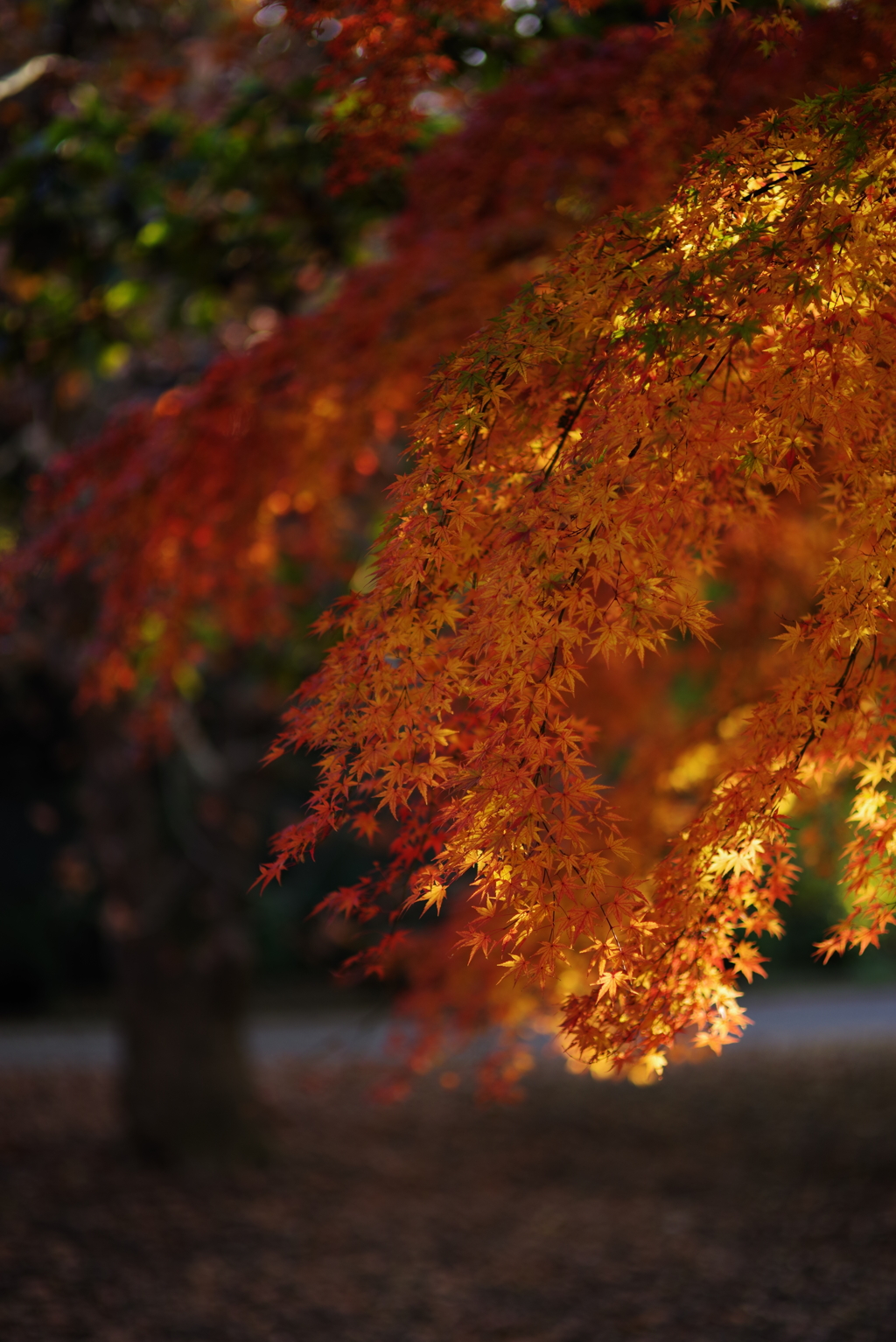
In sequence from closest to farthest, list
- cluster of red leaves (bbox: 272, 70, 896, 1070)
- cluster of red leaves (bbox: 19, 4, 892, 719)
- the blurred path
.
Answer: cluster of red leaves (bbox: 272, 70, 896, 1070) < cluster of red leaves (bbox: 19, 4, 892, 719) < the blurred path

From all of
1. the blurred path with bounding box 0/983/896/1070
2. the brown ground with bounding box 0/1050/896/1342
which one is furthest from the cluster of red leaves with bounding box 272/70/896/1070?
the blurred path with bounding box 0/983/896/1070

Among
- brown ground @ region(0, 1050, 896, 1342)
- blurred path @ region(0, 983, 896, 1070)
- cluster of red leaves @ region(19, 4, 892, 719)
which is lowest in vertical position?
blurred path @ region(0, 983, 896, 1070)

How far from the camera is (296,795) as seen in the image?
12758 millimetres

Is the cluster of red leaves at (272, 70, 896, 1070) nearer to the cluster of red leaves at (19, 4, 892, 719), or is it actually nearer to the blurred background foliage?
the cluster of red leaves at (19, 4, 892, 719)

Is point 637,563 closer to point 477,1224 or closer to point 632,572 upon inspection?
point 632,572

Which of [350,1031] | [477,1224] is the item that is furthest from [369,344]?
[350,1031]

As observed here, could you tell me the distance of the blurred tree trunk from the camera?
21.1 ft

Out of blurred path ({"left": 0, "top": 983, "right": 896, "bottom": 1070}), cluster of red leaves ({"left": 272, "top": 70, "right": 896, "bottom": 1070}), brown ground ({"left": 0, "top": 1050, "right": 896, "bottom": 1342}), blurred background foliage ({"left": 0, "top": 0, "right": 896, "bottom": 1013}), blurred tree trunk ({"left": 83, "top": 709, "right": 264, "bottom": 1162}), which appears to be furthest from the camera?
blurred path ({"left": 0, "top": 983, "right": 896, "bottom": 1070})

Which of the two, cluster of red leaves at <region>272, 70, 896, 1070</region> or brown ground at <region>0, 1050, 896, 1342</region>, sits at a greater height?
cluster of red leaves at <region>272, 70, 896, 1070</region>

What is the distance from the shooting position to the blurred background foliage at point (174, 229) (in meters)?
→ 4.29

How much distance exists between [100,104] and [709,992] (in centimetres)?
414

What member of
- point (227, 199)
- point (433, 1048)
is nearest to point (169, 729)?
point (433, 1048)

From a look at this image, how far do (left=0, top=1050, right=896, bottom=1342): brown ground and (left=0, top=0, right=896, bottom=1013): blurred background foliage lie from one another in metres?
1.62

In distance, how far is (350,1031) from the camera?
1063 centimetres
